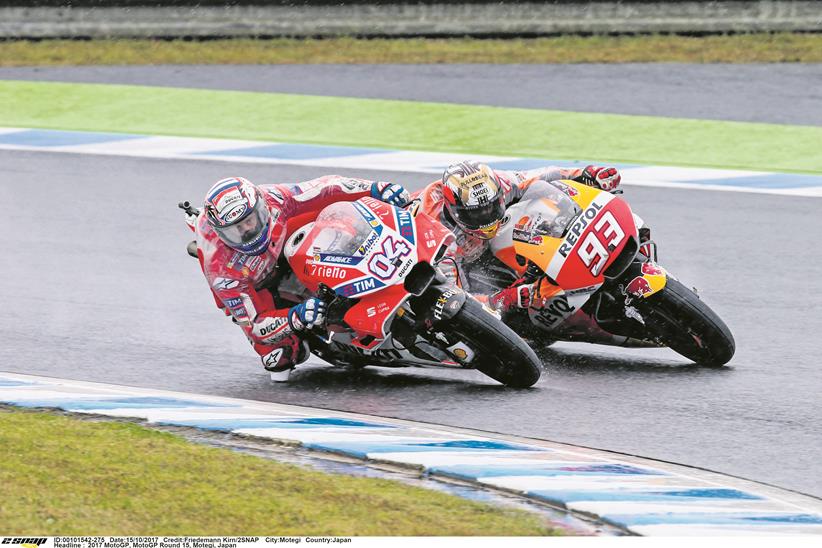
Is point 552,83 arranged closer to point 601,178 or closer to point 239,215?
point 601,178

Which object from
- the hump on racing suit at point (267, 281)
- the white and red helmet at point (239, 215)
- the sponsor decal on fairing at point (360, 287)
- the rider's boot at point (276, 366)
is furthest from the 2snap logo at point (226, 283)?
the sponsor decal on fairing at point (360, 287)

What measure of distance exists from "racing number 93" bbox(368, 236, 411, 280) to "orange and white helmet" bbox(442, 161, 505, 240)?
1.74 ft

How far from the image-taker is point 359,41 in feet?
60.2

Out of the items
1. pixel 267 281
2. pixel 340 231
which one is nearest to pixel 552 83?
pixel 267 281

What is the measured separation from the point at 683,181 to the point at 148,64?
7.87 metres

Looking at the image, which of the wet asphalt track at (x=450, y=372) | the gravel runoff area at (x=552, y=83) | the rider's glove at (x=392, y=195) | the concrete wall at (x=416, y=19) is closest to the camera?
the wet asphalt track at (x=450, y=372)

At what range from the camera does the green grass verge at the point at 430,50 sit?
17.0 meters

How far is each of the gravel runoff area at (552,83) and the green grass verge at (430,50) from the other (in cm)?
24

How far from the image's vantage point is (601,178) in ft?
29.6

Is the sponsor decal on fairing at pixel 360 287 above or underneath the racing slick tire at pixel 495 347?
above

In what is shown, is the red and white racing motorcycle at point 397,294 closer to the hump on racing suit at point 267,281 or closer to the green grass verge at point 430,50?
the hump on racing suit at point 267,281

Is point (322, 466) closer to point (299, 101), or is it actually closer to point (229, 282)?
point (229, 282)

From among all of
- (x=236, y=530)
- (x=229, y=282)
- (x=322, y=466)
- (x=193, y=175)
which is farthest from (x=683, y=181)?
(x=236, y=530)

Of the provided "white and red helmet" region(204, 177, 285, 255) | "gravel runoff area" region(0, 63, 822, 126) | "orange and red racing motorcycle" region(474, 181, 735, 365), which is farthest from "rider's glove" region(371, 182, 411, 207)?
"gravel runoff area" region(0, 63, 822, 126)
